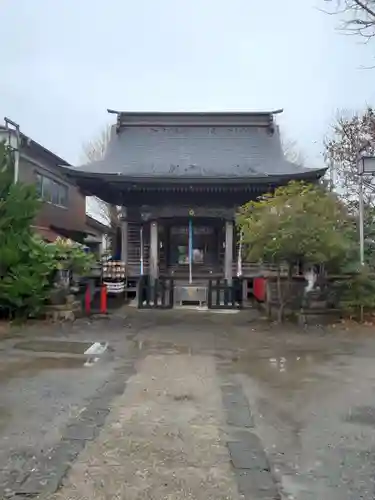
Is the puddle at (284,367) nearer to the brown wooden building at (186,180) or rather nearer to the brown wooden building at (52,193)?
the brown wooden building at (186,180)

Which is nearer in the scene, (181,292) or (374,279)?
(374,279)

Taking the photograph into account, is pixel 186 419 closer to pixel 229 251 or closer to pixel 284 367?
pixel 284 367

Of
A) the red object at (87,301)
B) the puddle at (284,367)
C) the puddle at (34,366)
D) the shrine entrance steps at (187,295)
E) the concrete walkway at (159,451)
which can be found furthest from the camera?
the shrine entrance steps at (187,295)

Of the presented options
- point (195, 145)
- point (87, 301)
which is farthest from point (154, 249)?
point (195, 145)

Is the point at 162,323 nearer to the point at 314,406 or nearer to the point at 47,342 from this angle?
the point at 47,342

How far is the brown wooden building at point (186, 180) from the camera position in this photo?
16844 mm

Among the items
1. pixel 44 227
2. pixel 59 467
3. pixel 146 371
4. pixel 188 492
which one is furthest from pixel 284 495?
pixel 44 227

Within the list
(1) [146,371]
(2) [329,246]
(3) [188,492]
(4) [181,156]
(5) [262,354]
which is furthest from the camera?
(4) [181,156]

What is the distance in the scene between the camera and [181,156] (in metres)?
19.7

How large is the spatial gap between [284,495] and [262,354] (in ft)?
17.0

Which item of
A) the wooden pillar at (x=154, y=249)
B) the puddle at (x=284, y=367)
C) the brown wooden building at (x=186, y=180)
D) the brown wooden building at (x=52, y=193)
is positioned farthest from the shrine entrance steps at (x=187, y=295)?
the puddle at (x=284, y=367)

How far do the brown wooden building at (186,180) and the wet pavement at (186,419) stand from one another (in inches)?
320

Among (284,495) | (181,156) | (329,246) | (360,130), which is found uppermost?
(360,130)

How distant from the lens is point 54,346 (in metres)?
8.92
